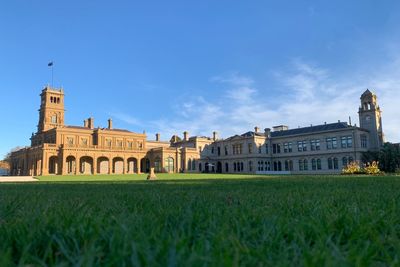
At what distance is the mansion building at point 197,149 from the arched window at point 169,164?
18cm

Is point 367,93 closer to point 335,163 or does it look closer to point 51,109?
point 335,163

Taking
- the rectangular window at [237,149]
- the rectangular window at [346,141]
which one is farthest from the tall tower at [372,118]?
the rectangular window at [237,149]

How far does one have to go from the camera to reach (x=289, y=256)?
4.02 feet

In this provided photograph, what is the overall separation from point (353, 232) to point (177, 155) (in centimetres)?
5906

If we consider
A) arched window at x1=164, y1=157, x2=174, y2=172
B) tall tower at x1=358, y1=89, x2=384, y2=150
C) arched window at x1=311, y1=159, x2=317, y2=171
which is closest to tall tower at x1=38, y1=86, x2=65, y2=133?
arched window at x1=164, y1=157, x2=174, y2=172

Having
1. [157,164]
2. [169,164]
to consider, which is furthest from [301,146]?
[157,164]

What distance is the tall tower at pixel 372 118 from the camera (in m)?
48.9

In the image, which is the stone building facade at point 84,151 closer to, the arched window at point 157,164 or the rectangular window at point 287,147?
the arched window at point 157,164

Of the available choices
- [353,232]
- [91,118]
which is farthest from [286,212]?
[91,118]

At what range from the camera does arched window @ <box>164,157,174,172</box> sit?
58106 mm

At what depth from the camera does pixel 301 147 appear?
55812 millimetres

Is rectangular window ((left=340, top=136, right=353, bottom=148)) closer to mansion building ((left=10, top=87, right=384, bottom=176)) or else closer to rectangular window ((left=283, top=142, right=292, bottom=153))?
mansion building ((left=10, top=87, right=384, bottom=176))

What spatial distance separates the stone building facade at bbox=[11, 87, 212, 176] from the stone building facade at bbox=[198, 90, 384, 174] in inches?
241

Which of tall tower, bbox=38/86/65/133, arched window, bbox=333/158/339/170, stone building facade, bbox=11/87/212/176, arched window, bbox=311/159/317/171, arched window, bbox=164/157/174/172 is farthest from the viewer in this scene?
tall tower, bbox=38/86/65/133
